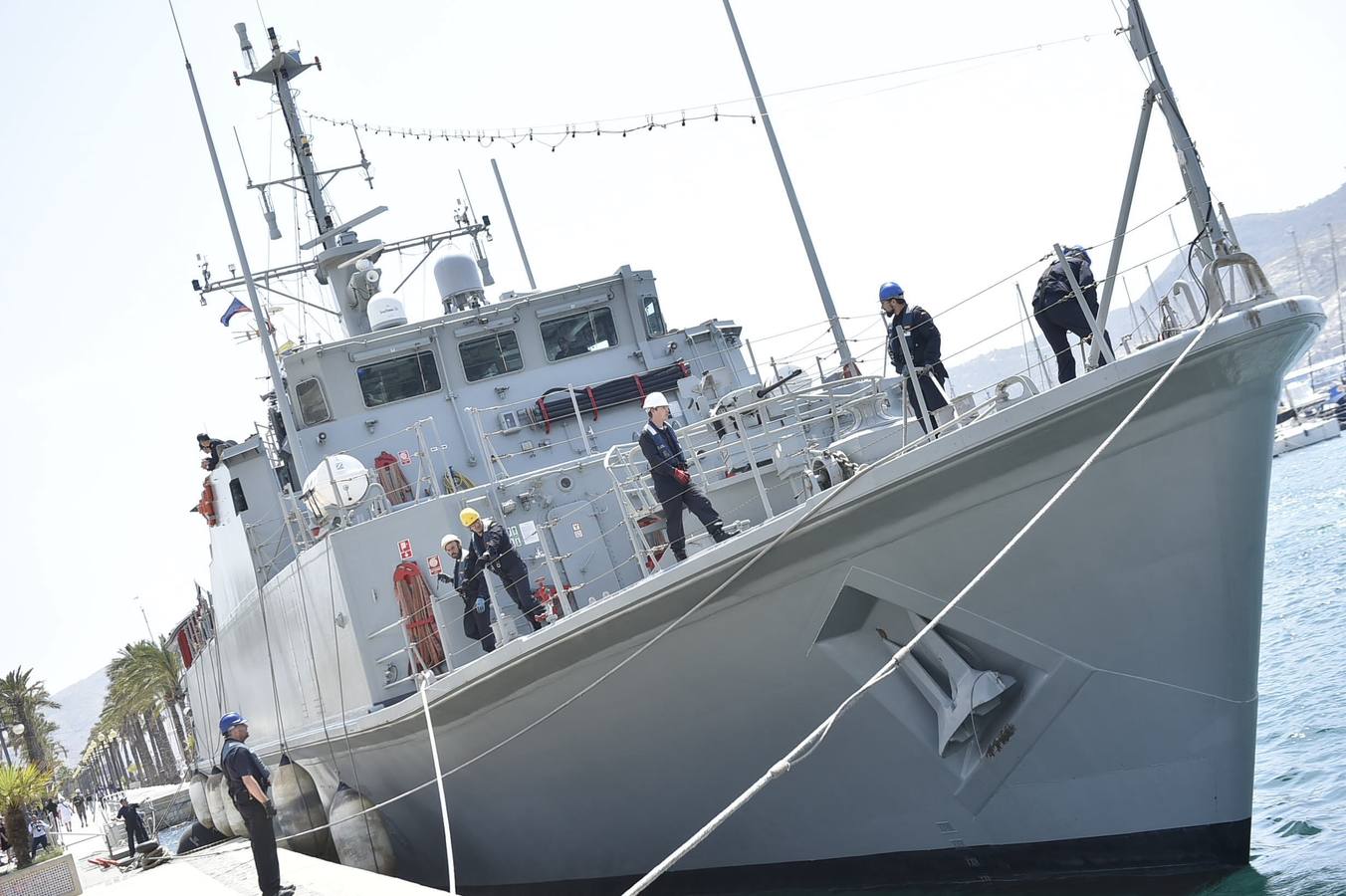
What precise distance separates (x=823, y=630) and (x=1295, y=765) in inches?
176

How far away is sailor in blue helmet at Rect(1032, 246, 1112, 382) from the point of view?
23.0 ft

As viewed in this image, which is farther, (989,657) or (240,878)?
(240,878)

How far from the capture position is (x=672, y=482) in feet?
25.3

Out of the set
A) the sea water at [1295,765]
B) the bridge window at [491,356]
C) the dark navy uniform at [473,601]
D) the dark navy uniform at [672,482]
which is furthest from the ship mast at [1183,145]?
the bridge window at [491,356]

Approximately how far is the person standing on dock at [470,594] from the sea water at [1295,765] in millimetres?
3534

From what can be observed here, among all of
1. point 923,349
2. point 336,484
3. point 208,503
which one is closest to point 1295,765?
point 923,349

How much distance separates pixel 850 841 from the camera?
7.77m

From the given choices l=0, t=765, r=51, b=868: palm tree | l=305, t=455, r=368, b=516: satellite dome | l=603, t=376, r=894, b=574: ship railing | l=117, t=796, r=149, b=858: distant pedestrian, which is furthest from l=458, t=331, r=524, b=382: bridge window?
l=117, t=796, r=149, b=858: distant pedestrian

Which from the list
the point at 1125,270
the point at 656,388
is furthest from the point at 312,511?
the point at 1125,270

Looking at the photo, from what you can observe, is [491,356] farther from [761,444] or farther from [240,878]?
[240,878]

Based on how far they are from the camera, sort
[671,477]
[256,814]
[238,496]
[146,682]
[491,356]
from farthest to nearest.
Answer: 1. [146,682]
2. [238,496]
3. [491,356]
4. [256,814]
5. [671,477]

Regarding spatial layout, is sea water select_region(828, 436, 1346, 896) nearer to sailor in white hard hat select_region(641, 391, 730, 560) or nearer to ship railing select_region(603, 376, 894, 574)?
sailor in white hard hat select_region(641, 391, 730, 560)

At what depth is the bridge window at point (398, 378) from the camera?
11.8 meters

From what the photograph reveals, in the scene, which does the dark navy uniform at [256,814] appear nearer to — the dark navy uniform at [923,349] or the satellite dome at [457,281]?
the dark navy uniform at [923,349]
